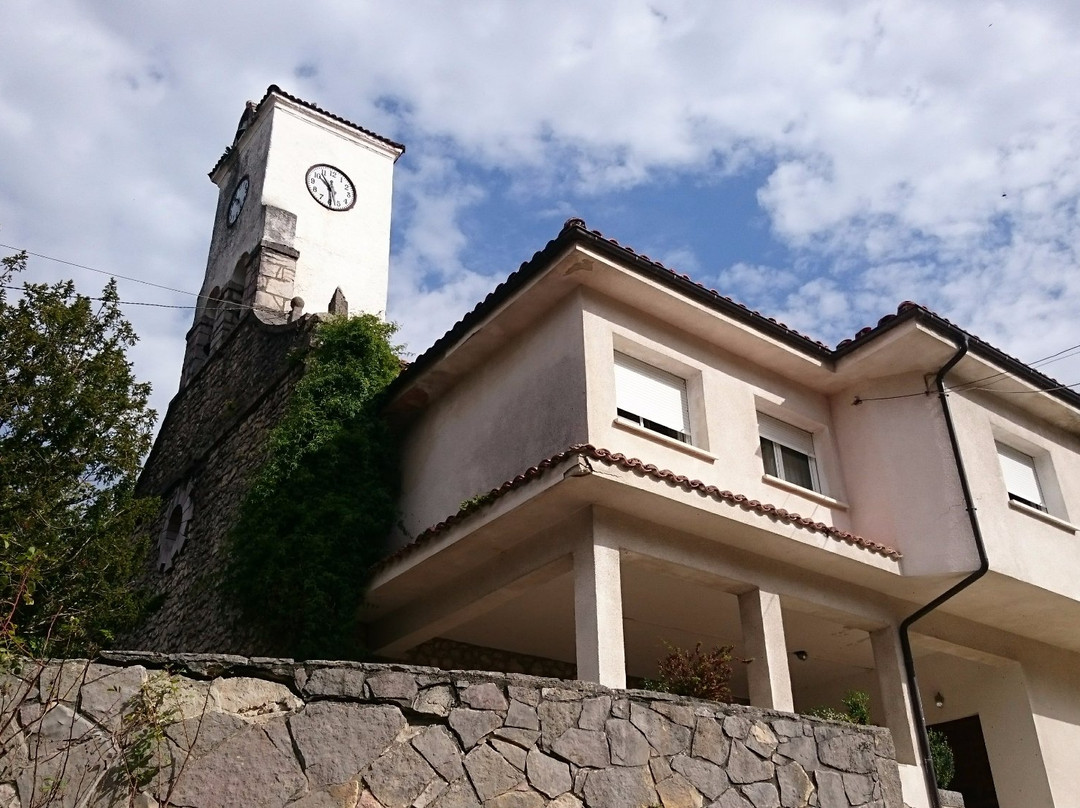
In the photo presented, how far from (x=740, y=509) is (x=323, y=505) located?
5.34 meters

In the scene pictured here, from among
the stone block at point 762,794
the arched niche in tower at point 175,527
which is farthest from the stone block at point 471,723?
the arched niche in tower at point 175,527

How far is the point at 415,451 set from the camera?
13992mm

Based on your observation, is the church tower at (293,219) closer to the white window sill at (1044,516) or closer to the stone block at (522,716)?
the white window sill at (1044,516)

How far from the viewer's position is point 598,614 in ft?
31.8

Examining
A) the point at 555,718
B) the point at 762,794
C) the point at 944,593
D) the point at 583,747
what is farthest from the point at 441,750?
the point at 944,593

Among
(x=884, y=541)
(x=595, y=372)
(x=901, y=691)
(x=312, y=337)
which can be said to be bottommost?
(x=901, y=691)

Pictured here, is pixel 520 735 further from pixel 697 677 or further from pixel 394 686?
pixel 697 677

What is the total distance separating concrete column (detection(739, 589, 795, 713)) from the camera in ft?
35.0

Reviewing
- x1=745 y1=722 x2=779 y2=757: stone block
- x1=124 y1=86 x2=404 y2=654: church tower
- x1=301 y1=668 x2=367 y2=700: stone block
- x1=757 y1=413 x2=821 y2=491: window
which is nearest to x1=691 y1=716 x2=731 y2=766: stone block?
x1=745 y1=722 x2=779 y2=757: stone block

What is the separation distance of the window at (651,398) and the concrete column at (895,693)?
373 centimetres

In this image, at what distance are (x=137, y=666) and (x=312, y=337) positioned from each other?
9295 mm

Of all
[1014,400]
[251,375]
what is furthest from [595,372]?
[251,375]

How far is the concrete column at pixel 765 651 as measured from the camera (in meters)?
10.7

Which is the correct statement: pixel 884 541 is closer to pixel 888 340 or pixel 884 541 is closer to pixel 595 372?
pixel 888 340
